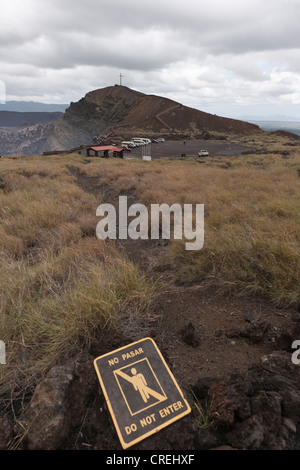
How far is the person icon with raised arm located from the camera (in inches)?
72.1

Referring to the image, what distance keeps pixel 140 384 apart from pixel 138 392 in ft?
0.18

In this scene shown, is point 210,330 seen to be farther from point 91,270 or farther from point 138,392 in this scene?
point 91,270

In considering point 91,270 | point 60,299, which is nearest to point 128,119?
point 91,270

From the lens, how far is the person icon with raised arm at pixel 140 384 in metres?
1.83

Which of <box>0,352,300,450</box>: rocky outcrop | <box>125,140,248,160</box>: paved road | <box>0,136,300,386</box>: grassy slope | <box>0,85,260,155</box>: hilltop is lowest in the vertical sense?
<box>0,352,300,450</box>: rocky outcrop

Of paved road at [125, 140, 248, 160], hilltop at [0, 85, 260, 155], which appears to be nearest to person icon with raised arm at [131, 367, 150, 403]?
paved road at [125, 140, 248, 160]

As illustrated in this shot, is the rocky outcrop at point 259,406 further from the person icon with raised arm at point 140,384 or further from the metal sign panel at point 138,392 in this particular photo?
the person icon with raised arm at point 140,384

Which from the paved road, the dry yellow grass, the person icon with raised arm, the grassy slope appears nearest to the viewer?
the person icon with raised arm

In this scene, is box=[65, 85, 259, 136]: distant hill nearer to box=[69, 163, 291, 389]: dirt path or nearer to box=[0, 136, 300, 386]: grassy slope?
box=[0, 136, 300, 386]: grassy slope

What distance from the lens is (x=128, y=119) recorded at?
8931 cm

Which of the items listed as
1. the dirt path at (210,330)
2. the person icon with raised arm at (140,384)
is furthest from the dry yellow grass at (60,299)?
the person icon with raised arm at (140,384)

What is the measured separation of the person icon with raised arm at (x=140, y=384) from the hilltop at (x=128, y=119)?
72.8m
